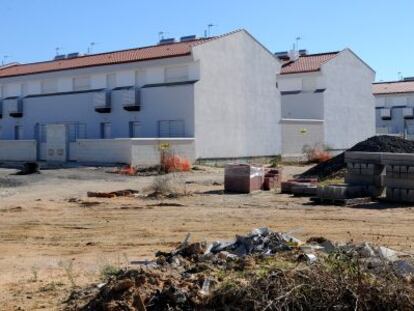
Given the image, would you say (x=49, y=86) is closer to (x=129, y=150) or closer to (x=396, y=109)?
(x=129, y=150)

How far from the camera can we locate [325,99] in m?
49.8

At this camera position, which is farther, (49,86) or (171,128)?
(49,86)

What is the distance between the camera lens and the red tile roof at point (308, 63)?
50344mm

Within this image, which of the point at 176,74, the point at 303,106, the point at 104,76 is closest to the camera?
the point at 176,74

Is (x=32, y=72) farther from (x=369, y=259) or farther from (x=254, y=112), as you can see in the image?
(x=369, y=259)

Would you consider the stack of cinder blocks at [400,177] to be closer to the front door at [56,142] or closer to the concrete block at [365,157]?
the concrete block at [365,157]

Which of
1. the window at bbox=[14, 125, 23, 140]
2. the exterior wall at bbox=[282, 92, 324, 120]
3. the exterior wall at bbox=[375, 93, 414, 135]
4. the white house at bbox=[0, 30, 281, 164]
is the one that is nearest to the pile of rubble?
the white house at bbox=[0, 30, 281, 164]

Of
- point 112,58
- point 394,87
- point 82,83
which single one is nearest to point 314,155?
point 112,58

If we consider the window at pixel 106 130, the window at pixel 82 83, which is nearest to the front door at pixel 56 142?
the window at pixel 106 130

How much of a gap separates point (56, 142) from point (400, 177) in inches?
1027

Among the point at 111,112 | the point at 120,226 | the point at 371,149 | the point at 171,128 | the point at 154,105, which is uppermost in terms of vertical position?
the point at 154,105

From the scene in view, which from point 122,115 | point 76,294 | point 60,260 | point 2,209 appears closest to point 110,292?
point 76,294

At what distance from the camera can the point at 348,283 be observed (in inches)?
233

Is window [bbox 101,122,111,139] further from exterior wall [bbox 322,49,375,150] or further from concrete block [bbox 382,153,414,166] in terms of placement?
concrete block [bbox 382,153,414,166]
